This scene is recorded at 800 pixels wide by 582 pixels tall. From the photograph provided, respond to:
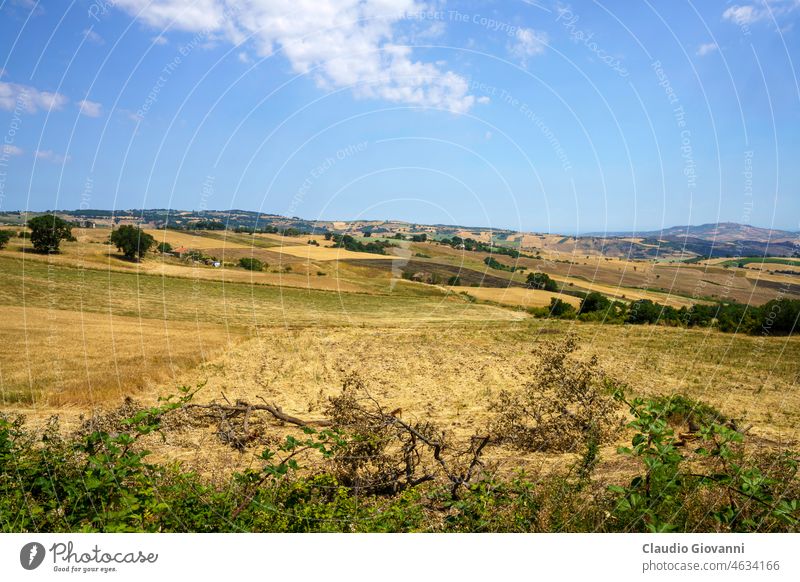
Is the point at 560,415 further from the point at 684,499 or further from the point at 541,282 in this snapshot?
the point at 541,282

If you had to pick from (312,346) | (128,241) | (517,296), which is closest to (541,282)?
(517,296)

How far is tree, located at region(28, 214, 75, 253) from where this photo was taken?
49.7 metres

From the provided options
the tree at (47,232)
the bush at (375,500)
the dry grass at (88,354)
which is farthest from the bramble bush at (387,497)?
the tree at (47,232)

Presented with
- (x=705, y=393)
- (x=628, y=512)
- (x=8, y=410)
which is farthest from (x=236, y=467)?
(x=705, y=393)

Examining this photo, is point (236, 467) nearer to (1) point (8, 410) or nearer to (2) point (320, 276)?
(1) point (8, 410)

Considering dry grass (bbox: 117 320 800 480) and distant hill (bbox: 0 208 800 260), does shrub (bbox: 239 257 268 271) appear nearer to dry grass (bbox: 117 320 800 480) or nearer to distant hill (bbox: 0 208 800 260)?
distant hill (bbox: 0 208 800 260)

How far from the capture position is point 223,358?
21.6 metres

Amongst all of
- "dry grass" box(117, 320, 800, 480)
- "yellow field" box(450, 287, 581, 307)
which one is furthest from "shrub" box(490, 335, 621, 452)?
"yellow field" box(450, 287, 581, 307)

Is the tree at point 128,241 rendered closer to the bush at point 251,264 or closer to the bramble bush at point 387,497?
the bush at point 251,264

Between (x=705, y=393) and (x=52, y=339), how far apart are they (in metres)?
25.5
